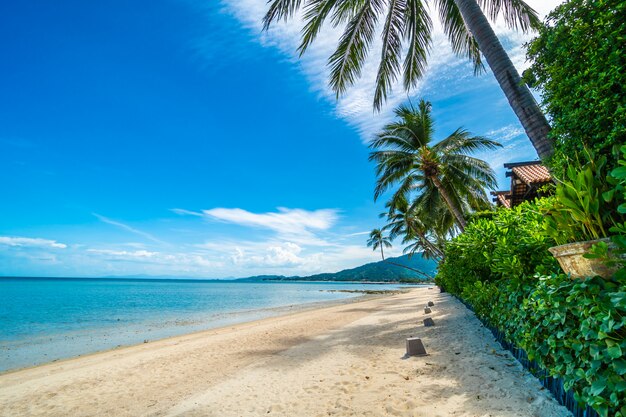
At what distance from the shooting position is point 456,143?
1559cm

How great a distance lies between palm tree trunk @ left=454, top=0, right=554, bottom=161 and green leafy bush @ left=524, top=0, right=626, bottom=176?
2.99ft

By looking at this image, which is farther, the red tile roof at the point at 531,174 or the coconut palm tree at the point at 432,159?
the coconut palm tree at the point at 432,159

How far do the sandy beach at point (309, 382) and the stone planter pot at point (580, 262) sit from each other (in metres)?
1.51

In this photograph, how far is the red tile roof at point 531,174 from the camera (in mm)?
10523

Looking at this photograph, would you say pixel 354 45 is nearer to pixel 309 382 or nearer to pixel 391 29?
pixel 391 29

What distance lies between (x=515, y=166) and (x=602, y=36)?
11123 millimetres

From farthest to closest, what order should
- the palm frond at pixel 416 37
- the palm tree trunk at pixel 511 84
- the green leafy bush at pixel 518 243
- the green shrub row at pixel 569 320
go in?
the palm frond at pixel 416 37 < the palm tree trunk at pixel 511 84 < the green leafy bush at pixel 518 243 < the green shrub row at pixel 569 320

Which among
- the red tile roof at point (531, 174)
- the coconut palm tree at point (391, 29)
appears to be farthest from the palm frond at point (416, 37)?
the red tile roof at point (531, 174)

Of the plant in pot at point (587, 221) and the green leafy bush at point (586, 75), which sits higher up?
the green leafy bush at point (586, 75)

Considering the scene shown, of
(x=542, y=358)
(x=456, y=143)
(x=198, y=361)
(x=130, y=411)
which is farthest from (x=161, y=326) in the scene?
(x=456, y=143)

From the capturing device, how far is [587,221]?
78.3 inches

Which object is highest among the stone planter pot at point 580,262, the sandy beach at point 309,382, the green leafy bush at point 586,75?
the green leafy bush at point 586,75

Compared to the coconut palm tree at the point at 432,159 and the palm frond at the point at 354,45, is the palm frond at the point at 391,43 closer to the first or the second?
the palm frond at the point at 354,45

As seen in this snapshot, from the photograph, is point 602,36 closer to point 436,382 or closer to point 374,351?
point 436,382
